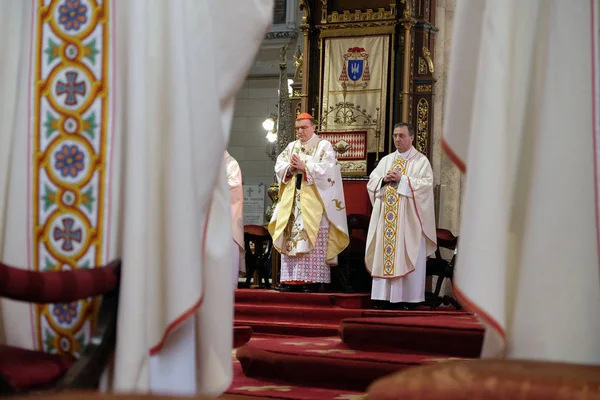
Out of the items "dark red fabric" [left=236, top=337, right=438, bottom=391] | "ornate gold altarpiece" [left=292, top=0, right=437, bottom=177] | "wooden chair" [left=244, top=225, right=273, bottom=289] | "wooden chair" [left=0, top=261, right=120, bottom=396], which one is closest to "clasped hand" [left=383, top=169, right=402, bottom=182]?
"wooden chair" [left=244, top=225, right=273, bottom=289]

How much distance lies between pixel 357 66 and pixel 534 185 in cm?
927

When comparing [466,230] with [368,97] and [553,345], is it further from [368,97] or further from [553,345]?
[368,97]

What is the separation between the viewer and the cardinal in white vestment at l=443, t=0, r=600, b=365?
2357mm

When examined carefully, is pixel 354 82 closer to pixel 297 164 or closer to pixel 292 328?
pixel 297 164

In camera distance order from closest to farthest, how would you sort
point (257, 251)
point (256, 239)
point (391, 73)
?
point (256, 239), point (257, 251), point (391, 73)

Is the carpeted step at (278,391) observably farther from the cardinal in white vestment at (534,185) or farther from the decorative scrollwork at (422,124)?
the decorative scrollwork at (422,124)

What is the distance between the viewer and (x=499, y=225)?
2.39 meters

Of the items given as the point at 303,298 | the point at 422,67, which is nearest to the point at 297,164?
the point at 303,298

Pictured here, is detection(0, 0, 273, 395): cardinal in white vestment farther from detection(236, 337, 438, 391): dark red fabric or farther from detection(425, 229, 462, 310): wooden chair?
detection(425, 229, 462, 310): wooden chair

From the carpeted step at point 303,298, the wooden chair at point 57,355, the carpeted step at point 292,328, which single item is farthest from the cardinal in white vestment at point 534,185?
the carpeted step at point 303,298

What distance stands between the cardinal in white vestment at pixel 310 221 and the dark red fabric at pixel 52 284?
6.85 meters

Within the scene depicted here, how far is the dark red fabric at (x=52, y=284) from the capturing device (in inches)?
79.5

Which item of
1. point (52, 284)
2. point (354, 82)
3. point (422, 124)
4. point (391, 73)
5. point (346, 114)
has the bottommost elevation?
point (52, 284)

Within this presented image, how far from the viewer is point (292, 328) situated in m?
7.27
